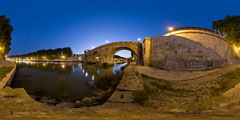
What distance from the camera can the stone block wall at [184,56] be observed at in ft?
47.5

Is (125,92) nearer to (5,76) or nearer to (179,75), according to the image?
(179,75)

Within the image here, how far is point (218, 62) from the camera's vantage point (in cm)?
1519

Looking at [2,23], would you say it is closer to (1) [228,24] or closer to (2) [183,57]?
(2) [183,57]

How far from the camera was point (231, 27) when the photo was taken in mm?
20750

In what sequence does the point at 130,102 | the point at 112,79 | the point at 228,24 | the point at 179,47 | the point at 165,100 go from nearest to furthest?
the point at 130,102
the point at 165,100
the point at 112,79
the point at 179,47
the point at 228,24

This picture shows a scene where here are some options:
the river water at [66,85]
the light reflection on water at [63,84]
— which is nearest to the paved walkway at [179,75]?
the river water at [66,85]

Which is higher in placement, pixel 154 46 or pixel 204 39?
pixel 204 39

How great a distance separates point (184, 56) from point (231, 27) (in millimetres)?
15175

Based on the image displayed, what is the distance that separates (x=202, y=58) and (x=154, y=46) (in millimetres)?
7512

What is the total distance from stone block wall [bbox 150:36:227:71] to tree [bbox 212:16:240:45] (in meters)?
7.33

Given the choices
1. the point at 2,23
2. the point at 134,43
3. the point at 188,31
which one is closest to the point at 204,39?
the point at 188,31

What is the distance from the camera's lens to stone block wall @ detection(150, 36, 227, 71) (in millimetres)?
14470

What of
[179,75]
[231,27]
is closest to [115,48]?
[179,75]

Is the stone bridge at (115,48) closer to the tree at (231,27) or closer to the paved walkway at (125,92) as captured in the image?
the tree at (231,27)
